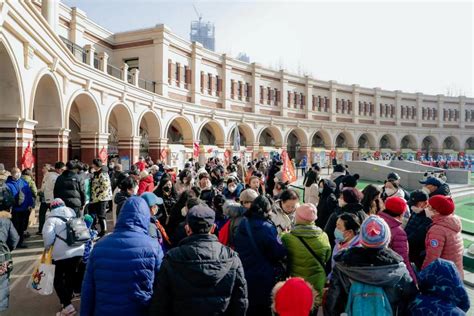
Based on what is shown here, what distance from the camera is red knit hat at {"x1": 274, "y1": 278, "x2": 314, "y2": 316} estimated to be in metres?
2.35

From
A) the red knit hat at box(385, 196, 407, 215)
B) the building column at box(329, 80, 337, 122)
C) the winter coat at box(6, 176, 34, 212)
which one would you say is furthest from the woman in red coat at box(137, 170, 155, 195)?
the building column at box(329, 80, 337, 122)

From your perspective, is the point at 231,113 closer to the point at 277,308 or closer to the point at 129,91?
the point at 129,91

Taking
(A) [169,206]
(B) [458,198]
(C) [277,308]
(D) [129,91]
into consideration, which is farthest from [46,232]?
(B) [458,198]

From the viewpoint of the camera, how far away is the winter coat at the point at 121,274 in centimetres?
275

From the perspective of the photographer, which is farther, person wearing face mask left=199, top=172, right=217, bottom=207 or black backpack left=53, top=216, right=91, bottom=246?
person wearing face mask left=199, top=172, right=217, bottom=207

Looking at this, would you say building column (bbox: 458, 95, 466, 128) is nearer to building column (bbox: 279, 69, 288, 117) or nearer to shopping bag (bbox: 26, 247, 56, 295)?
building column (bbox: 279, 69, 288, 117)

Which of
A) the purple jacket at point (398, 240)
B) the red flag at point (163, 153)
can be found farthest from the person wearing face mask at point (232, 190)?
the red flag at point (163, 153)

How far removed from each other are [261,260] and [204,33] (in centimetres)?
14520

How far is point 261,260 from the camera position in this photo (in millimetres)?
3502

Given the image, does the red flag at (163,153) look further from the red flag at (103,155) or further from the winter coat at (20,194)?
the winter coat at (20,194)

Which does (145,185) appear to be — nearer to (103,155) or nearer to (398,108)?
(103,155)

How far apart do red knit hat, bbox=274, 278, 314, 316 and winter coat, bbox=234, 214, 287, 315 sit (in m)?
1.05

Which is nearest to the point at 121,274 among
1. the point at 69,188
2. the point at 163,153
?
the point at 69,188

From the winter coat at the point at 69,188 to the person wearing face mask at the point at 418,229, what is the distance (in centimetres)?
644
